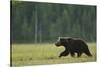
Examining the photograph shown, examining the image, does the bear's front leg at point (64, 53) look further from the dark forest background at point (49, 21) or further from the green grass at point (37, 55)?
the dark forest background at point (49, 21)

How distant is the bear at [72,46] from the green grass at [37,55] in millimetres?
34

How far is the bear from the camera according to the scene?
182 cm

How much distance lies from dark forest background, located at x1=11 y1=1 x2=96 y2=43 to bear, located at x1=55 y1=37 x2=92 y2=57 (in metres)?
0.04

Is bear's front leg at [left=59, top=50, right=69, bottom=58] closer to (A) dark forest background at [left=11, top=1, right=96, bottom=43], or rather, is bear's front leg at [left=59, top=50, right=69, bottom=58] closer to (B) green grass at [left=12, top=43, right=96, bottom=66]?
(B) green grass at [left=12, top=43, right=96, bottom=66]

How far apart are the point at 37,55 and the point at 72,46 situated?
0.32 meters

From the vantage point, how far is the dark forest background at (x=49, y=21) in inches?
67.7

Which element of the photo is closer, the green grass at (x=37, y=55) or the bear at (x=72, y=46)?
the green grass at (x=37, y=55)

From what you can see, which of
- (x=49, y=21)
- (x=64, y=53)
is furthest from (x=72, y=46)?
(x=49, y=21)

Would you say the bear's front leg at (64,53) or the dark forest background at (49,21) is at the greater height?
the dark forest background at (49,21)

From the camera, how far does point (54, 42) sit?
180cm

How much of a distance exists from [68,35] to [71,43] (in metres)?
0.07

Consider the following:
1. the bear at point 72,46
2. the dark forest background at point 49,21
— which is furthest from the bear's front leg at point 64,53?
the dark forest background at point 49,21
